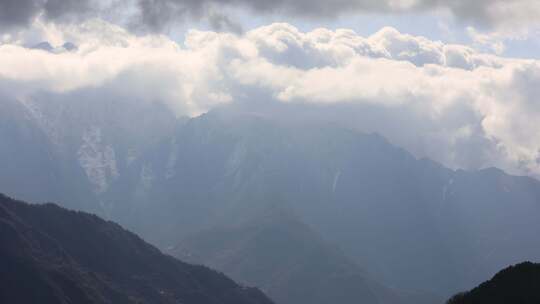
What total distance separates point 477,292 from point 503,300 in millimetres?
4801

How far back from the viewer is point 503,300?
192 metres

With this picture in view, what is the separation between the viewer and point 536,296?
19075 centimetres

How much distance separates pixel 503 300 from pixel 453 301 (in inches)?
369

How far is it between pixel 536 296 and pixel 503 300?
5.49m

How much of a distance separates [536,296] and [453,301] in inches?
554

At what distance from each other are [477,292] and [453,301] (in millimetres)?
7556

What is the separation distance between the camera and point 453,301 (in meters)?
190

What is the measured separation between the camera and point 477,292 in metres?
195

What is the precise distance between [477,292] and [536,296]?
32.9ft
